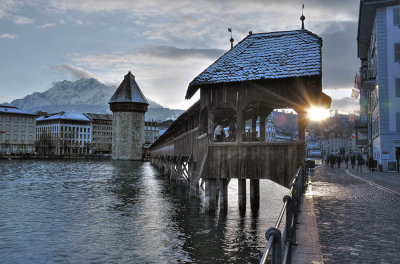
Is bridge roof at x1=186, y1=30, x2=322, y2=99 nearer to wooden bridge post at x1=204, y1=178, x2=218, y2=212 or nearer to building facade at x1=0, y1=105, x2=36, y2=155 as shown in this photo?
wooden bridge post at x1=204, y1=178, x2=218, y2=212

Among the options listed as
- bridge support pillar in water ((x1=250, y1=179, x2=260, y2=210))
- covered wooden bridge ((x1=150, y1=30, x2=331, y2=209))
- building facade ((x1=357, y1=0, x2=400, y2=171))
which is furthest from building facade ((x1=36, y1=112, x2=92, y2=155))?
covered wooden bridge ((x1=150, y1=30, x2=331, y2=209))

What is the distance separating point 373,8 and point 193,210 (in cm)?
2500

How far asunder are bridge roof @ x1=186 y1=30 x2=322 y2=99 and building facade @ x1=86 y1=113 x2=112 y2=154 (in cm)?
13549

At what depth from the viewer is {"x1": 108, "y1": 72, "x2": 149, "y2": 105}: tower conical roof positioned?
92.1 m

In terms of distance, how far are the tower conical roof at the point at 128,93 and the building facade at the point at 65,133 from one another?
46647 millimetres

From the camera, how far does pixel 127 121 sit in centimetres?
9200

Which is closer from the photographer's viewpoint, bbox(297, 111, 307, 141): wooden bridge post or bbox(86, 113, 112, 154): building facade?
bbox(297, 111, 307, 141): wooden bridge post

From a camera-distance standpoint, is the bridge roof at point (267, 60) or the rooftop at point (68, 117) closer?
the bridge roof at point (267, 60)

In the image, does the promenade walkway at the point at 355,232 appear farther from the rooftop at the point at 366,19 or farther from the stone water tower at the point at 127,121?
the stone water tower at the point at 127,121

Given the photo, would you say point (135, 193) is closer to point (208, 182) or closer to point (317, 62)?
point (208, 182)

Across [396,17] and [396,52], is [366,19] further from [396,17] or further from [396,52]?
[396,52]

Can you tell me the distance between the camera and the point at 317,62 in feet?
45.0

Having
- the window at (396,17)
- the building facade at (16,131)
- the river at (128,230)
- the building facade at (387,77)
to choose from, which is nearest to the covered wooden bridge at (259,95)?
the river at (128,230)

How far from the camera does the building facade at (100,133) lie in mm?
147250
